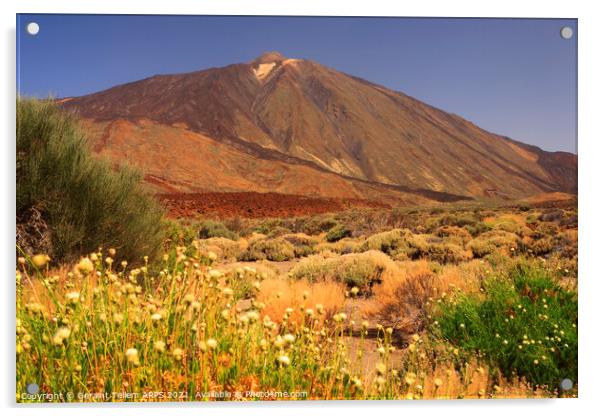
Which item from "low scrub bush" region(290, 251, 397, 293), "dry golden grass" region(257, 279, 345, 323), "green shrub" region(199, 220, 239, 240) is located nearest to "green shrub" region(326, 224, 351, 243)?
"low scrub bush" region(290, 251, 397, 293)

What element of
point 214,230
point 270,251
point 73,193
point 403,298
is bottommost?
point 403,298

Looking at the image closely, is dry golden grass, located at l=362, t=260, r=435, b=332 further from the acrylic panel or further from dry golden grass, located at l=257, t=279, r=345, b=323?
dry golden grass, located at l=257, t=279, r=345, b=323

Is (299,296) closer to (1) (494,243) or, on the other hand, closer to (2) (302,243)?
(2) (302,243)

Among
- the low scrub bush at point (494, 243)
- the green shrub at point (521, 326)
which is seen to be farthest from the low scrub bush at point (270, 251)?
the low scrub bush at point (494, 243)

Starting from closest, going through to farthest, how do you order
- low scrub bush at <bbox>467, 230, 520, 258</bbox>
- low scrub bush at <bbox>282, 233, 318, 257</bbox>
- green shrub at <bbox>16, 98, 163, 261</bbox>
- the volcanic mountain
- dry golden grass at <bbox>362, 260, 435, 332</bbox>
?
1. green shrub at <bbox>16, 98, 163, 261</bbox>
2. dry golden grass at <bbox>362, 260, 435, 332</bbox>
3. the volcanic mountain
4. low scrub bush at <bbox>467, 230, 520, 258</bbox>
5. low scrub bush at <bbox>282, 233, 318, 257</bbox>

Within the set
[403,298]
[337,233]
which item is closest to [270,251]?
[337,233]

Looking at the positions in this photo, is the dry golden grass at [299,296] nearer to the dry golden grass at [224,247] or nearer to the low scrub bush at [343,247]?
the low scrub bush at [343,247]
